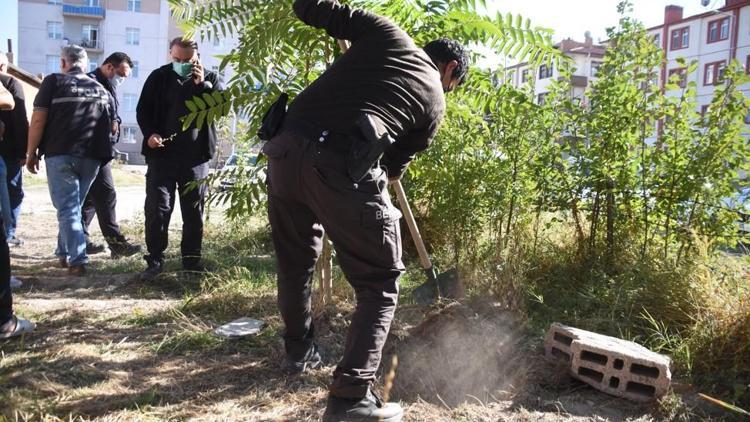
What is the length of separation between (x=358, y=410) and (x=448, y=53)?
1764 millimetres

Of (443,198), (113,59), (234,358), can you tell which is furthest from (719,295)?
(113,59)

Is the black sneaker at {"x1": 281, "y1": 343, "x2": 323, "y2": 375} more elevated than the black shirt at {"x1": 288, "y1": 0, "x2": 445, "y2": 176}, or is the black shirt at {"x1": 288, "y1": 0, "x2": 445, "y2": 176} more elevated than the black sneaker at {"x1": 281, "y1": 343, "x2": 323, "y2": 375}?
the black shirt at {"x1": 288, "y1": 0, "x2": 445, "y2": 176}

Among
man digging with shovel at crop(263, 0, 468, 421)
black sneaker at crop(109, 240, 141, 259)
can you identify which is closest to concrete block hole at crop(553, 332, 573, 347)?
man digging with shovel at crop(263, 0, 468, 421)

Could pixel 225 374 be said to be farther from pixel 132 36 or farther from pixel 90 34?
pixel 90 34

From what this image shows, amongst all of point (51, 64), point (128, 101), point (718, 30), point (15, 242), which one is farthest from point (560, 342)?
point (51, 64)

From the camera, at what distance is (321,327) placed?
378 cm

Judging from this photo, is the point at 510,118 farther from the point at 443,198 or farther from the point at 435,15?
the point at 435,15

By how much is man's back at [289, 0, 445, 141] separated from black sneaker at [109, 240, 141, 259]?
4109 mm

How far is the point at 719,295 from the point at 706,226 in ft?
2.44

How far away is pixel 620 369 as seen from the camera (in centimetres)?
309

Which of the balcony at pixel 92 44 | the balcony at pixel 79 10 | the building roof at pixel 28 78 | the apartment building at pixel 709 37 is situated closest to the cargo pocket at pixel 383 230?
the building roof at pixel 28 78

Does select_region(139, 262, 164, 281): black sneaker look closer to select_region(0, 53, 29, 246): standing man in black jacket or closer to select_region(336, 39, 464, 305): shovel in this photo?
select_region(0, 53, 29, 246): standing man in black jacket

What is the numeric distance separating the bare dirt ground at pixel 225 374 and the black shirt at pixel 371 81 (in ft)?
4.40

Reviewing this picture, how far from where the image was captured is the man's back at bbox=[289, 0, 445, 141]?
8.54 ft
